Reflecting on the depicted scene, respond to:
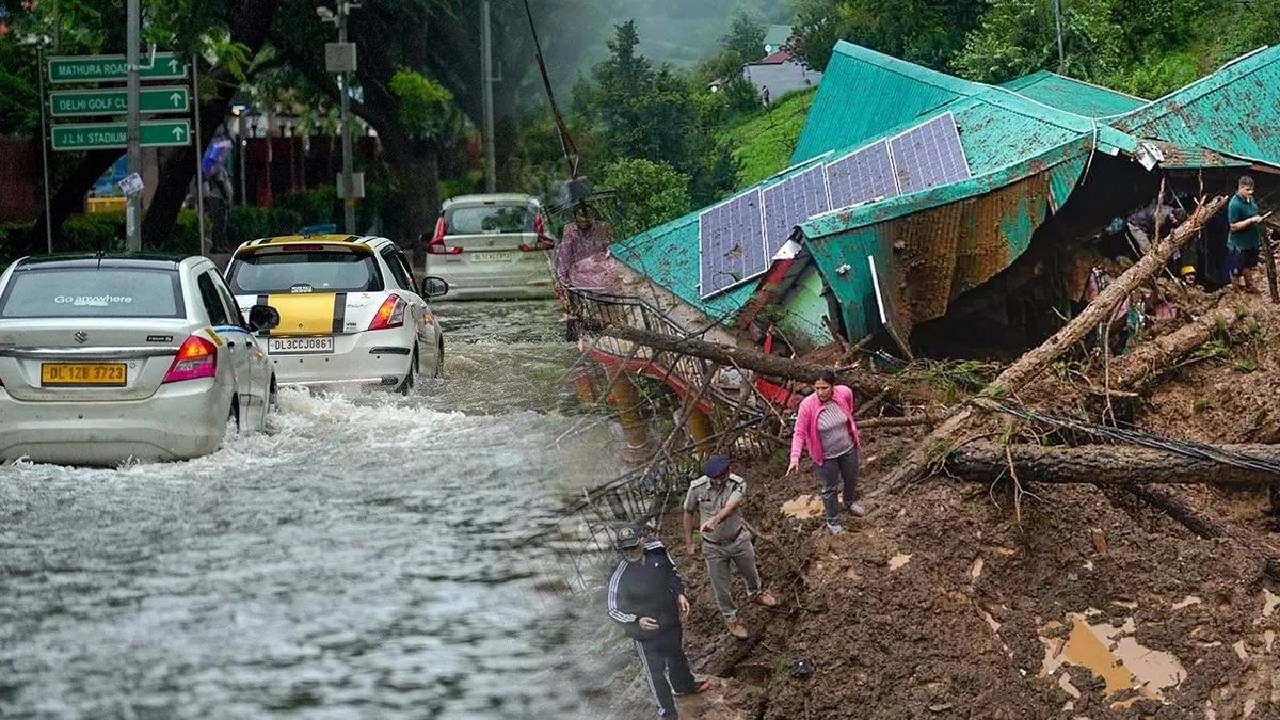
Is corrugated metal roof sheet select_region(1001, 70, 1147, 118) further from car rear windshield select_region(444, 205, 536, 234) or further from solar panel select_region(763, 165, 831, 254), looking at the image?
car rear windshield select_region(444, 205, 536, 234)

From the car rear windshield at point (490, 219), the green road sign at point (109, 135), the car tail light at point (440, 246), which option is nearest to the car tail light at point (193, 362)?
the green road sign at point (109, 135)

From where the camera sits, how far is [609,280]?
55.3ft

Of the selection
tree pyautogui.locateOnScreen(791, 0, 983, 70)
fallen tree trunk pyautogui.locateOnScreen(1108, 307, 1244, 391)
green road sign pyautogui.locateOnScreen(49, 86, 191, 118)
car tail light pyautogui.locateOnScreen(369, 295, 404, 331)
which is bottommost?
car tail light pyautogui.locateOnScreen(369, 295, 404, 331)

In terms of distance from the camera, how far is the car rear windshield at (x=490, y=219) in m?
25.7

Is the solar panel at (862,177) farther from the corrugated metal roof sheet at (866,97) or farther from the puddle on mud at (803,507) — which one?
the puddle on mud at (803,507)

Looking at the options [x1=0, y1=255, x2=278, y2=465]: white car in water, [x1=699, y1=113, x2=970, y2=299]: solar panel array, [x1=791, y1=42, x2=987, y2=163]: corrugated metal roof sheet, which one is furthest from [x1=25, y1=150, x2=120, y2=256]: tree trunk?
[x1=0, y1=255, x2=278, y2=465]: white car in water

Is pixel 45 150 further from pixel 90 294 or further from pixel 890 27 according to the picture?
pixel 90 294

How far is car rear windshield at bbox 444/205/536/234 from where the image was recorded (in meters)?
25.7

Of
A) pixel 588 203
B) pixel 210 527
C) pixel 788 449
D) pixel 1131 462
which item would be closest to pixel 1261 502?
pixel 1131 462

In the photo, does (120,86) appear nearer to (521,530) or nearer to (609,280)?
(609,280)

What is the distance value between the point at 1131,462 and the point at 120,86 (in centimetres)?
2211

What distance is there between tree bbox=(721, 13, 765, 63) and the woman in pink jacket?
18.0m

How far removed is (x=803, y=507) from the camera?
31.6 ft

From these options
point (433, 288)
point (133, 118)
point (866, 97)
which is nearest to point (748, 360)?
point (433, 288)
